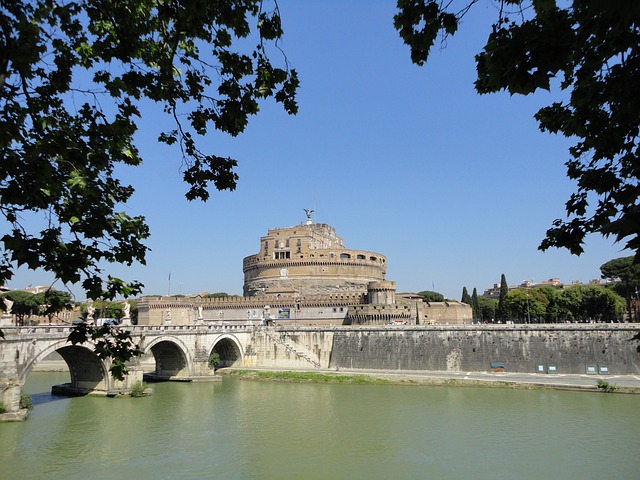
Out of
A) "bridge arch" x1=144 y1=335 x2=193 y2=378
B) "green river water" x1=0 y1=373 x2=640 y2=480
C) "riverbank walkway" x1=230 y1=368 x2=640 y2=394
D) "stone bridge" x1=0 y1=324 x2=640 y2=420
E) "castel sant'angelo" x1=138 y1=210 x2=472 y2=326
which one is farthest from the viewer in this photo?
"castel sant'angelo" x1=138 y1=210 x2=472 y2=326

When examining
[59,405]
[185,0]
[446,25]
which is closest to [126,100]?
[185,0]

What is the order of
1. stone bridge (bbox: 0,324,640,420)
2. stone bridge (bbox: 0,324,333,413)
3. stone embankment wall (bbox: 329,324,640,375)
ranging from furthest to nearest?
1. stone embankment wall (bbox: 329,324,640,375)
2. stone bridge (bbox: 0,324,640,420)
3. stone bridge (bbox: 0,324,333,413)

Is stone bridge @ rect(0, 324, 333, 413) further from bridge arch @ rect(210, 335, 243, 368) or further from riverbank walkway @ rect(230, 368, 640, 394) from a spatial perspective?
riverbank walkway @ rect(230, 368, 640, 394)

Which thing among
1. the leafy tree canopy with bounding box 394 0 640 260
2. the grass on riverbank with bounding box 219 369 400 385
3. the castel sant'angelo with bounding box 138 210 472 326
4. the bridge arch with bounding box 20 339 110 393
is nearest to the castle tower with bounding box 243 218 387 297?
the castel sant'angelo with bounding box 138 210 472 326

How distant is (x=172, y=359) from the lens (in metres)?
32.0

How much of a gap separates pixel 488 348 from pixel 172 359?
66.5 ft

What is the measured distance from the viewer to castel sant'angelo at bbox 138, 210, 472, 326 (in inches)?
1716

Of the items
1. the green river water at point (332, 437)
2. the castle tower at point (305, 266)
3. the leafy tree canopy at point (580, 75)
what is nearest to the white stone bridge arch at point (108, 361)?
the green river water at point (332, 437)

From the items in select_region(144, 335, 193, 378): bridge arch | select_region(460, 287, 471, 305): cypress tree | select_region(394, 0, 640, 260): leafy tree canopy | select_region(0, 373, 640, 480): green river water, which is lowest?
select_region(0, 373, 640, 480): green river water

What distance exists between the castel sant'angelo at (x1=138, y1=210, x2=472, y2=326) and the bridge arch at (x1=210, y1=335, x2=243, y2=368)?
3.38 metres

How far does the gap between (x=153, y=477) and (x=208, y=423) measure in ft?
20.9

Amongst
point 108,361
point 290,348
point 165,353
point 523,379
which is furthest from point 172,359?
point 523,379

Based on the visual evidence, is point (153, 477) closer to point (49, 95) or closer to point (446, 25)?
point (49, 95)

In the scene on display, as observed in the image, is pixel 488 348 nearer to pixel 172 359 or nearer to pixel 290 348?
pixel 290 348
